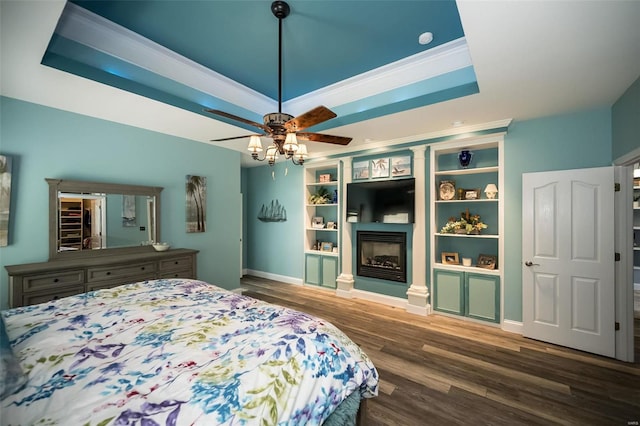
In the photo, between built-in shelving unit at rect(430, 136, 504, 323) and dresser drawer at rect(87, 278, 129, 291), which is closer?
dresser drawer at rect(87, 278, 129, 291)

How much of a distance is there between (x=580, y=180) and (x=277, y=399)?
365 centimetres

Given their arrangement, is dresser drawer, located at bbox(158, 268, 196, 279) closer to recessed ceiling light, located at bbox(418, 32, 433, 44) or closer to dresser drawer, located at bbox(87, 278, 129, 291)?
dresser drawer, located at bbox(87, 278, 129, 291)

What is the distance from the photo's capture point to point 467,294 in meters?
3.54

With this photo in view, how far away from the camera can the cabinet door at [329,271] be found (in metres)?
4.88

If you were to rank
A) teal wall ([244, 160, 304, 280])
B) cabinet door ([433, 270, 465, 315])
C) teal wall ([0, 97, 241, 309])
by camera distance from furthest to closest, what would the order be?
teal wall ([244, 160, 304, 280]) → cabinet door ([433, 270, 465, 315]) → teal wall ([0, 97, 241, 309])

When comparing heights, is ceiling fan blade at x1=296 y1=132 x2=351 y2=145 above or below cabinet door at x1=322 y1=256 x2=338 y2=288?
above

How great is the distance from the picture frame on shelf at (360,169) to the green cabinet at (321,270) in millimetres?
1579

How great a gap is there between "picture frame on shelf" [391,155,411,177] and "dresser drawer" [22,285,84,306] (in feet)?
14.1

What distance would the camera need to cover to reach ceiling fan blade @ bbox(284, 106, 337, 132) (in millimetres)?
1950

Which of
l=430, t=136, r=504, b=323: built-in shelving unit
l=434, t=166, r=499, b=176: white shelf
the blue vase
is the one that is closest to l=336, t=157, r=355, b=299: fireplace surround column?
l=430, t=136, r=504, b=323: built-in shelving unit

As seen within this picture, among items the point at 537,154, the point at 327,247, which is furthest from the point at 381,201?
the point at 537,154

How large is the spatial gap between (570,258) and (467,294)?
1.19 m

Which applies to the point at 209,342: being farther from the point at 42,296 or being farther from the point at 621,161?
the point at 621,161

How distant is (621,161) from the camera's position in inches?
101
